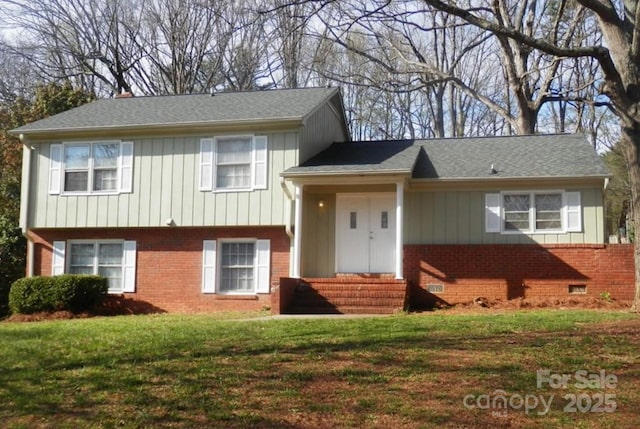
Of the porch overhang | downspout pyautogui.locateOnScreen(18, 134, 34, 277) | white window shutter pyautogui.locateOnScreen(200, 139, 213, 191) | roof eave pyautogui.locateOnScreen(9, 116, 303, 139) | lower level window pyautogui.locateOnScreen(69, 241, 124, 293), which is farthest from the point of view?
downspout pyautogui.locateOnScreen(18, 134, 34, 277)

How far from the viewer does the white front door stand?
15914 millimetres

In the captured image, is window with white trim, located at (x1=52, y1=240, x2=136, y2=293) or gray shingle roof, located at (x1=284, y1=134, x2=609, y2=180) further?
window with white trim, located at (x1=52, y1=240, x2=136, y2=293)

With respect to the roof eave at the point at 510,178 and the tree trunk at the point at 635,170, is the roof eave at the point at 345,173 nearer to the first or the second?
the roof eave at the point at 510,178

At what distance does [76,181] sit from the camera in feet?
55.8

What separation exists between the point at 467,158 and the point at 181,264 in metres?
7.52

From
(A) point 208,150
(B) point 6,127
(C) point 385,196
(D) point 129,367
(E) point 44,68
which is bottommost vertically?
(D) point 129,367

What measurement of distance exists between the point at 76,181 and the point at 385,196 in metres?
7.84

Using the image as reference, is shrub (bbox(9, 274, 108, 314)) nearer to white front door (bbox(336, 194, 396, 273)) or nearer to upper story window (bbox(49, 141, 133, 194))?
upper story window (bbox(49, 141, 133, 194))

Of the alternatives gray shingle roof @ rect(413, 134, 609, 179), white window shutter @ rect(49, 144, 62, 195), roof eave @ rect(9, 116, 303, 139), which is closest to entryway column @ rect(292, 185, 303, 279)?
roof eave @ rect(9, 116, 303, 139)

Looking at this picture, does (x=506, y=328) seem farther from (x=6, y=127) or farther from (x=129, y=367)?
(x=6, y=127)

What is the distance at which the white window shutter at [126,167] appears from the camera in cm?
1669

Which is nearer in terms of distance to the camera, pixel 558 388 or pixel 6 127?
pixel 558 388

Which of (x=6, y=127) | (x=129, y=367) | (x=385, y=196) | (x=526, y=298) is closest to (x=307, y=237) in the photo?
(x=385, y=196)

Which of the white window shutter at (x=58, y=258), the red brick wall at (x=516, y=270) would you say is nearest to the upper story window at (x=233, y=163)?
the red brick wall at (x=516, y=270)
